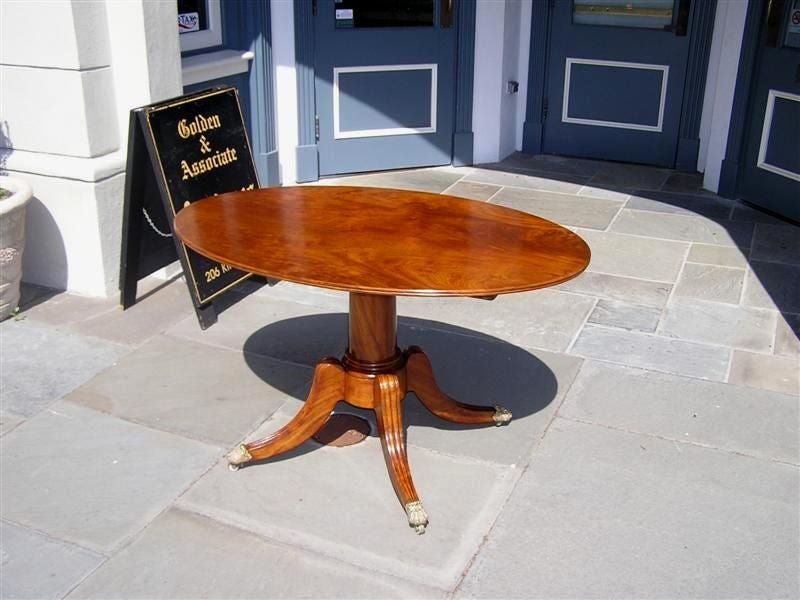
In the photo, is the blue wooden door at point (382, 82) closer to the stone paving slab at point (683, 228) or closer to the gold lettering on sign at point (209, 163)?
the stone paving slab at point (683, 228)

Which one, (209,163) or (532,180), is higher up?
(209,163)

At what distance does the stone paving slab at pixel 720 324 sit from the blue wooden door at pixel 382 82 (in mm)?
2655

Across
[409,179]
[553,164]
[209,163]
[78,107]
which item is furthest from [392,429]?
[553,164]

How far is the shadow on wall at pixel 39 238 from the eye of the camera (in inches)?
178

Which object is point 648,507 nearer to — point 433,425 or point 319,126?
point 433,425

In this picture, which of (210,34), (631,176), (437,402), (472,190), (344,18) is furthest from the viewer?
(631,176)

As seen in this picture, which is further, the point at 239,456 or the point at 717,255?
the point at 717,255

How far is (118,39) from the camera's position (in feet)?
14.4

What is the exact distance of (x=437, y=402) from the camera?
337cm

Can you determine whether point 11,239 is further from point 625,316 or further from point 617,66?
point 617,66

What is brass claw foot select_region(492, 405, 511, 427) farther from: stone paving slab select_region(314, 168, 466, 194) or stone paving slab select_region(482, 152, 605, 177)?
stone paving slab select_region(482, 152, 605, 177)

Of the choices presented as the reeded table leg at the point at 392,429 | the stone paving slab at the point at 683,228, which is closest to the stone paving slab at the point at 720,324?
the stone paving slab at the point at 683,228

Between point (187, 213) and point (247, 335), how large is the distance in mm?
1088

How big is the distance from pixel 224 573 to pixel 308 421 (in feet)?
2.11
